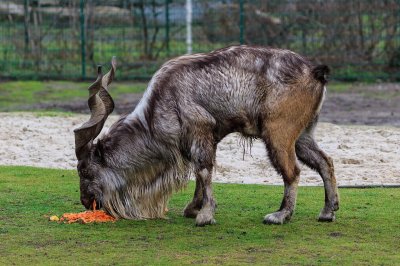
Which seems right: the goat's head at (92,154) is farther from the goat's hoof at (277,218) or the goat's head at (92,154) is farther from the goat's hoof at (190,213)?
the goat's hoof at (277,218)

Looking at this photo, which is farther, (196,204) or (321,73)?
(196,204)

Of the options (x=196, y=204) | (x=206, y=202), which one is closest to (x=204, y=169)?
(x=206, y=202)

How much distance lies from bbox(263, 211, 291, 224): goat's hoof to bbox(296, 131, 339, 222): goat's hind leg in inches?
13.0

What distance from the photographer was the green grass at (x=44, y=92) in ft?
62.8

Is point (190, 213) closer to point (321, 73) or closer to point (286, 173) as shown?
point (286, 173)

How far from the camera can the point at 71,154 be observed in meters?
13.3

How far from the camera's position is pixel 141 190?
9.10 metres

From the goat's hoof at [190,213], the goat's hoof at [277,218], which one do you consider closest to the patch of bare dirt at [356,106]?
the goat's hoof at [190,213]

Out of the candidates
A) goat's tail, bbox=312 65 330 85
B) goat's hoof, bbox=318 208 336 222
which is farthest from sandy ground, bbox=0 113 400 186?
goat's tail, bbox=312 65 330 85

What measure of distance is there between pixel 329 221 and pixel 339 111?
359 inches

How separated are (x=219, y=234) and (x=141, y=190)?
97cm

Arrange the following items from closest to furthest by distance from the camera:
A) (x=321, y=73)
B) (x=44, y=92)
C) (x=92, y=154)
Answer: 1. (x=321, y=73)
2. (x=92, y=154)
3. (x=44, y=92)

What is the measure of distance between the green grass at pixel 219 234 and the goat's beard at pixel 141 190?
0.16 meters

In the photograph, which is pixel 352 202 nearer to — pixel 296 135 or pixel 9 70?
pixel 296 135
